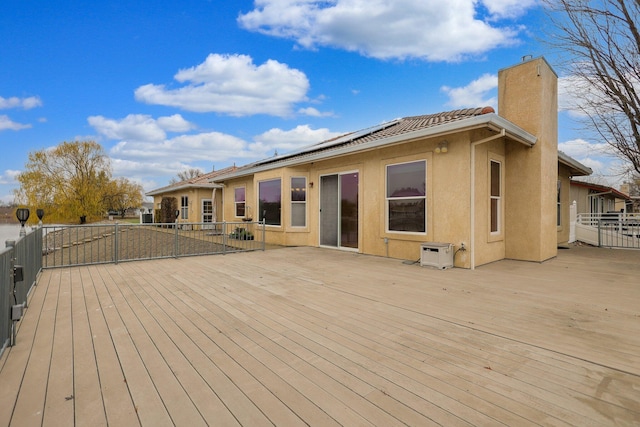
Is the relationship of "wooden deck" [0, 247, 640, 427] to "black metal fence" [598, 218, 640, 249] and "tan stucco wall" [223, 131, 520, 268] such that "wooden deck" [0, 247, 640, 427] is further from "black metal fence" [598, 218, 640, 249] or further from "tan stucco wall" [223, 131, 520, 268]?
"black metal fence" [598, 218, 640, 249]

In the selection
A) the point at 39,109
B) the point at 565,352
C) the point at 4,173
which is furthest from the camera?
the point at 4,173

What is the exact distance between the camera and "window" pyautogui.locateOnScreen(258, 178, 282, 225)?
9.99 m

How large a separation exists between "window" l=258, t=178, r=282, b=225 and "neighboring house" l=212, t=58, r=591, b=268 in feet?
7.03

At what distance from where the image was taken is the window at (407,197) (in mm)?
6480

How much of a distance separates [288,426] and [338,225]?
7.04 metres

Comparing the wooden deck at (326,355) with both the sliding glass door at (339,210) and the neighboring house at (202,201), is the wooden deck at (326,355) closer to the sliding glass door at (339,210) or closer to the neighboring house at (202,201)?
the sliding glass door at (339,210)

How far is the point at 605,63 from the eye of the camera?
714cm

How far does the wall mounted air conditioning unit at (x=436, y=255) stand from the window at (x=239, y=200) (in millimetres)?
8544

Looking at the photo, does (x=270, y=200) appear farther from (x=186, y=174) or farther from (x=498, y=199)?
(x=186, y=174)

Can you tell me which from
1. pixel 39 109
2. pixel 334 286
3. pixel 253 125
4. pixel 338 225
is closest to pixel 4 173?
pixel 39 109

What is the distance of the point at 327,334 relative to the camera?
8.88 ft

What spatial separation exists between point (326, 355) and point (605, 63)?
9.38 meters

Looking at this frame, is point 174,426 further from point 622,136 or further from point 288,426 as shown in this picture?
point 622,136

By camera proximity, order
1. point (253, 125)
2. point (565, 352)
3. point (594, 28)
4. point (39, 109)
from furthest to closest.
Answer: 1. point (253, 125)
2. point (39, 109)
3. point (594, 28)
4. point (565, 352)
